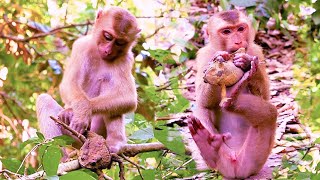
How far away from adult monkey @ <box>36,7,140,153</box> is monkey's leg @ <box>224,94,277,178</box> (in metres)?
1.02

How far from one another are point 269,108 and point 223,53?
0.41 m

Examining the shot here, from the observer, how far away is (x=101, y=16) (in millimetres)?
4891

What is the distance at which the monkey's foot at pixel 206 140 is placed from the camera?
145 inches

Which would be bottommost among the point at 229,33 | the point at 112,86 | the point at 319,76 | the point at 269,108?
the point at 319,76

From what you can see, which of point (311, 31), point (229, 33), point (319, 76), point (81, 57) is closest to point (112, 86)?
point (81, 57)

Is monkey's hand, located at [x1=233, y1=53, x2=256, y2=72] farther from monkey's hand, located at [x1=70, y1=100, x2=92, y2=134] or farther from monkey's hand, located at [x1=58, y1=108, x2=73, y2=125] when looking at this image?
monkey's hand, located at [x1=58, y1=108, x2=73, y2=125]

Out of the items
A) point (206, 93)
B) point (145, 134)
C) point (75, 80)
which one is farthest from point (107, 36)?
point (206, 93)

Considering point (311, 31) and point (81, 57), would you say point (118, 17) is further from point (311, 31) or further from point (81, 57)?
point (311, 31)

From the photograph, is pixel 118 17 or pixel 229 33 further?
pixel 118 17

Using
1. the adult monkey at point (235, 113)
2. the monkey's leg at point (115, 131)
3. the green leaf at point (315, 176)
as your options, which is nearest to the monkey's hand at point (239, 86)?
the adult monkey at point (235, 113)

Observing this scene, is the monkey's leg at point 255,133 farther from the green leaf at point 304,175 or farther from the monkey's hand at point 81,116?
the monkey's hand at point 81,116

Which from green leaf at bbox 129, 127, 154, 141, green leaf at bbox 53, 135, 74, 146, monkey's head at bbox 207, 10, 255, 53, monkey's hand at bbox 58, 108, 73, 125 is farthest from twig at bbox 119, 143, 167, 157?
monkey's head at bbox 207, 10, 255, 53

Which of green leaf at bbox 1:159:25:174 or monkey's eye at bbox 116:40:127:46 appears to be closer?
green leaf at bbox 1:159:25:174

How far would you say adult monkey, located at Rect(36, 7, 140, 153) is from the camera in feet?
14.8
